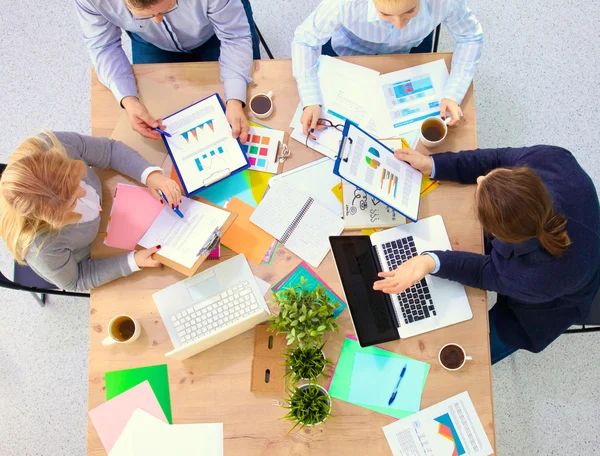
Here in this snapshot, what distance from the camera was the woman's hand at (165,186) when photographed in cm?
144

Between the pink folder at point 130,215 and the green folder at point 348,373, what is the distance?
2.25ft

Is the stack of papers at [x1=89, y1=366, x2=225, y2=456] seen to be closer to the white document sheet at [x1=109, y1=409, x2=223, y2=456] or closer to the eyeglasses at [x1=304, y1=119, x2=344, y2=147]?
the white document sheet at [x1=109, y1=409, x2=223, y2=456]

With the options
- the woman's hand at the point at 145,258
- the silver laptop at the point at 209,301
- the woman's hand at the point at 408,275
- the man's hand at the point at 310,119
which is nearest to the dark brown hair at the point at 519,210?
the woman's hand at the point at 408,275

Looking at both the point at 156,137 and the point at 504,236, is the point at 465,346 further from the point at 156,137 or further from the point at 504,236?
the point at 156,137

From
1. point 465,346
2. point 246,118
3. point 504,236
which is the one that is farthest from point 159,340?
point 504,236

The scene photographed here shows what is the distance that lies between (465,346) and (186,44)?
1.38 metres

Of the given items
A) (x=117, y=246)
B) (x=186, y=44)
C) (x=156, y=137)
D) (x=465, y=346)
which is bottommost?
(x=465, y=346)

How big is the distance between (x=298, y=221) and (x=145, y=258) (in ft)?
1.49

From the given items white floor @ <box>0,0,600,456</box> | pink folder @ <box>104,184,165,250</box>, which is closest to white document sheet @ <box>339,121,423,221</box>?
pink folder @ <box>104,184,165,250</box>

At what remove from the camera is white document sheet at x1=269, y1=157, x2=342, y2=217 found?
1467 mm

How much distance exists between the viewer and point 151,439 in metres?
1.35

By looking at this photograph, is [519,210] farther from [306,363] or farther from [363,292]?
[306,363]

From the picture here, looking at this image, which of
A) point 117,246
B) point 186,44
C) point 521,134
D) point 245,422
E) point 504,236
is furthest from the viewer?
point 521,134

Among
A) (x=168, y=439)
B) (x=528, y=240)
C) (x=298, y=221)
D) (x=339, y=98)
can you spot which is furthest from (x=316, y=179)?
(x=168, y=439)
